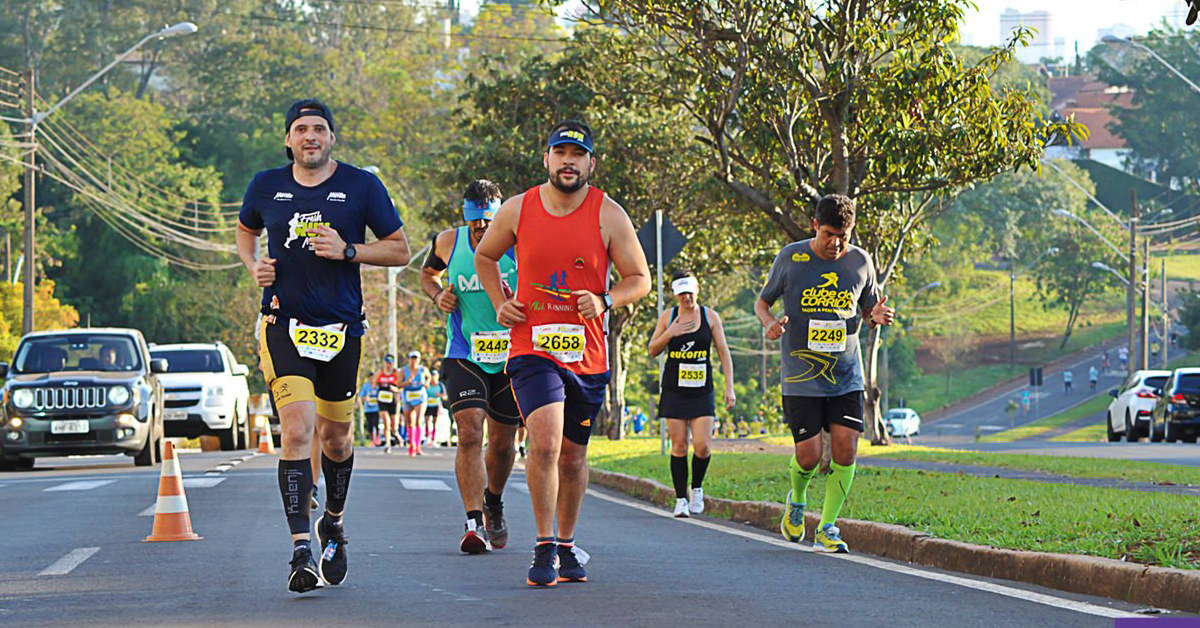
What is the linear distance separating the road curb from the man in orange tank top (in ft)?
7.98

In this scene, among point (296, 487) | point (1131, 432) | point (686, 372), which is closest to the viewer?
point (296, 487)

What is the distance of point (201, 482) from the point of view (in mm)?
19156

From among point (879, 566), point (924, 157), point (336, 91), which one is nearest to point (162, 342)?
point (336, 91)

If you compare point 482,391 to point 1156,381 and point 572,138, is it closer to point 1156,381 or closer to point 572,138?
point 572,138

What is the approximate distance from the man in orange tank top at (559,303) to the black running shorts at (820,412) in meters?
2.62

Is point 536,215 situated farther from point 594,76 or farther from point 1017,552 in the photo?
point 594,76

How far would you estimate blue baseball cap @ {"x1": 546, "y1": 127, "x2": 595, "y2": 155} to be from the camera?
28.6ft

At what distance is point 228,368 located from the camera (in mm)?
31953

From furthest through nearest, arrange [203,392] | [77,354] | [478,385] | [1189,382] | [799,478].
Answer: [1189,382] → [203,392] → [77,354] → [799,478] → [478,385]

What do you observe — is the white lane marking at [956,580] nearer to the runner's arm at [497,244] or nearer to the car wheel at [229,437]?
Answer: the runner's arm at [497,244]

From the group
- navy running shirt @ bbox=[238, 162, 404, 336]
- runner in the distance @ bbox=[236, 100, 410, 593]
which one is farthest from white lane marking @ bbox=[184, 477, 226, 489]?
navy running shirt @ bbox=[238, 162, 404, 336]

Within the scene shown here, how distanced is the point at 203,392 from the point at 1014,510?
2076 centimetres

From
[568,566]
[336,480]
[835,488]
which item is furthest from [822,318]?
[336,480]

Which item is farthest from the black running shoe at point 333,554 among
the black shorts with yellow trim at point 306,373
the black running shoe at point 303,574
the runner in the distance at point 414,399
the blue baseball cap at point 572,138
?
the runner in the distance at point 414,399
